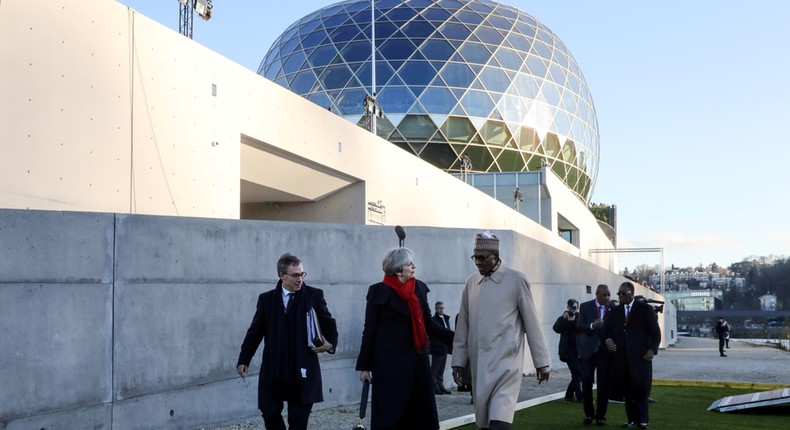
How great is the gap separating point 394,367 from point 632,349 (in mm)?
5306

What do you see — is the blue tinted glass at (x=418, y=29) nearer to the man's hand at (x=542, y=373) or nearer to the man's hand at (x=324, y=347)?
the man's hand at (x=324, y=347)

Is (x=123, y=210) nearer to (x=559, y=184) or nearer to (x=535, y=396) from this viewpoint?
(x=535, y=396)

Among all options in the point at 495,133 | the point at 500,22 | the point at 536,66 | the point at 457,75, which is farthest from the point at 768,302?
the point at 457,75

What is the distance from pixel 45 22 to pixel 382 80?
96.7 ft

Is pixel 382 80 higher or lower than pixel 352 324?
higher

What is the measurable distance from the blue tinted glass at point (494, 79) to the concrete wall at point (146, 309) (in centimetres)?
2928

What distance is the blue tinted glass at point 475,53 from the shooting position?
41625 mm

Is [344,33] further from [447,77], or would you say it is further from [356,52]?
[447,77]

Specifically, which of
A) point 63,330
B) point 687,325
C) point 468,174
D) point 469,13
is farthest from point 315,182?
point 687,325

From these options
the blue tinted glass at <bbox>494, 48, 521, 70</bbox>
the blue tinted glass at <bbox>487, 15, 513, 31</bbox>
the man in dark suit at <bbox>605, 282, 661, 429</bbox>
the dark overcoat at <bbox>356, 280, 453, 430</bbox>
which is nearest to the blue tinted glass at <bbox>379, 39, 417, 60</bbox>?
the blue tinted glass at <bbox>494, 48, 521, 70</bbox>

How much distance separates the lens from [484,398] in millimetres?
6566

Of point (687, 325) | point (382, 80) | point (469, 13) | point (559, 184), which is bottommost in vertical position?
point (687, 325)

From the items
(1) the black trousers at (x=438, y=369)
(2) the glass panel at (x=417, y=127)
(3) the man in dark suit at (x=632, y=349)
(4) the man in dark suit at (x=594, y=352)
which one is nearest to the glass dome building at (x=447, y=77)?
(2) the glass panel at (x=417, y=127)

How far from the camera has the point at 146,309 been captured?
935 centimetres
